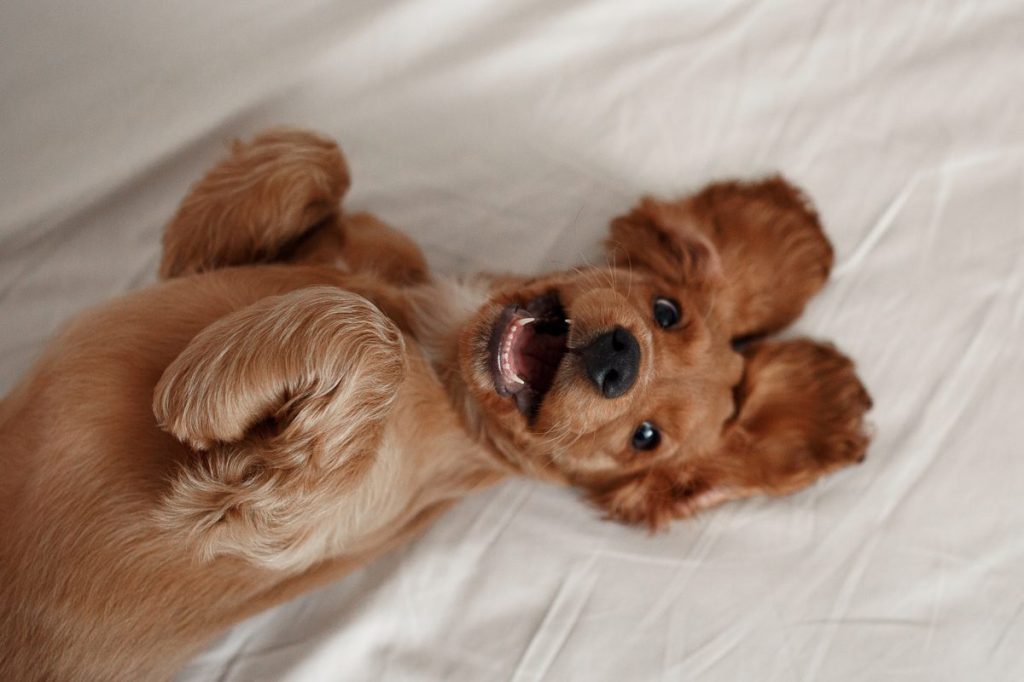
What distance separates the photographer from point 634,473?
244 centimetres

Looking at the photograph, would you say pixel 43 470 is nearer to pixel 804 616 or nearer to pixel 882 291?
pixel 804 616

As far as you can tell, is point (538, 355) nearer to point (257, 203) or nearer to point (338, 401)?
point (338, 401)

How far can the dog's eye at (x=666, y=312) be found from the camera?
2.29 meters

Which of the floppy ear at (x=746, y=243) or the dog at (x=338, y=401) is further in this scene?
the floppy ear at (x=746, y=243)

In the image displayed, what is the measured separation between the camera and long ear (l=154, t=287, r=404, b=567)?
5.83 feet

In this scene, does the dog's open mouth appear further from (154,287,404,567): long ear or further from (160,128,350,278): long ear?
(160,128,350,278): long ear

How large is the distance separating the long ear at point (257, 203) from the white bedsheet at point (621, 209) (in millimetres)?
427

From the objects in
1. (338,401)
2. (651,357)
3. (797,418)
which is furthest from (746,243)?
(338,401)

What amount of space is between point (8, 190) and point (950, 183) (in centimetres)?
300

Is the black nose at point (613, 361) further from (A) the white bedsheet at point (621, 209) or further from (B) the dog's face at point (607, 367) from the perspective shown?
(A) the white bedsheet at point (621, 209)

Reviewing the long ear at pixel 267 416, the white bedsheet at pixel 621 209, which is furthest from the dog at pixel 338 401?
the white bedsheet at pixel 621 209

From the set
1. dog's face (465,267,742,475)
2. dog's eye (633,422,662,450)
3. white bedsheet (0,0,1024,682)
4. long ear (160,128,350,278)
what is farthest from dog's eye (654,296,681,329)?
long ear (160,128,350,278)

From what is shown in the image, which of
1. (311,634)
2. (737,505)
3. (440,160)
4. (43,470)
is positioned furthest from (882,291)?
(43,470)

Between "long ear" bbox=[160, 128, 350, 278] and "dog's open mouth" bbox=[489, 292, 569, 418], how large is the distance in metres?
0.65
